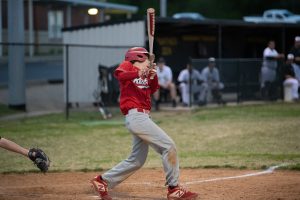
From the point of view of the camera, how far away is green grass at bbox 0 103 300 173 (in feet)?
38.6

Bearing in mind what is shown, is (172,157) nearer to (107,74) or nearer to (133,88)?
(133,88)

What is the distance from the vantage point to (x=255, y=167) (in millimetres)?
10844

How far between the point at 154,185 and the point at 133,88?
6.07 ft

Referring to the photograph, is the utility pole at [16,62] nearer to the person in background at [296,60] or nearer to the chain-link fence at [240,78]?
the chain-link fence at [240,78]

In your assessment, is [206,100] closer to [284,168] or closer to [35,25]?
[284,168]

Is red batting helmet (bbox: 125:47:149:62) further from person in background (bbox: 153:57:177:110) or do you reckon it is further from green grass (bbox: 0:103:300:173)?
person in background (bbox: 153:57:177:110)

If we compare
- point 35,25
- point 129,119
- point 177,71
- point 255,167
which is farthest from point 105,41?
point 35,25

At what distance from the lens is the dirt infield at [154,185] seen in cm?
837

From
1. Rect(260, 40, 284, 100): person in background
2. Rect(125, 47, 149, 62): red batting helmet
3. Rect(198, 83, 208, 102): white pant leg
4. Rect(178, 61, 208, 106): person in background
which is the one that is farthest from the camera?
Rect(260, 40, 284, 100): person in background

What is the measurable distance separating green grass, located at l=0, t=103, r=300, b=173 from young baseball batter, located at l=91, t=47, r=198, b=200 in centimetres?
292

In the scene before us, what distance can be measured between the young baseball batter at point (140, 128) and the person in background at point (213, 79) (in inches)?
524

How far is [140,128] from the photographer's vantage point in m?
7.89

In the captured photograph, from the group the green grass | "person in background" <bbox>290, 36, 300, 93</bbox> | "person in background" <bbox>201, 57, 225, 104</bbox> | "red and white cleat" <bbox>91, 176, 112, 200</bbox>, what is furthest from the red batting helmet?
"person in background" <bbox>290, 36, 300, 93</bbox>

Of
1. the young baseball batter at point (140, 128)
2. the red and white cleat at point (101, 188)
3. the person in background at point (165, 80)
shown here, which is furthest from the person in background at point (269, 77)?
the red and white cleat at point (101, 188)
